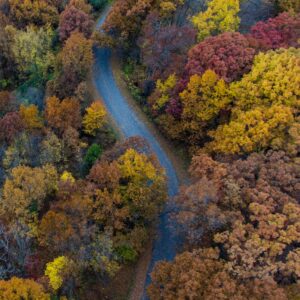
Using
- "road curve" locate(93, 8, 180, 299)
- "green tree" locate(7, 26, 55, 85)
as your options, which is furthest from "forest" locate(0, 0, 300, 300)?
"road curve" locate(93, 8, 180, 299)

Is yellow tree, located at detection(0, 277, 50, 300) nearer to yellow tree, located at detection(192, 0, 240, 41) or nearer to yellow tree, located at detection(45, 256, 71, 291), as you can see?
yellow tree, located at detection(45, 256, 71, 291)

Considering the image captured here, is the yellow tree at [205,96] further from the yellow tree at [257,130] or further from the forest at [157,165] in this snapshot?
the yellow tree at [257,130]

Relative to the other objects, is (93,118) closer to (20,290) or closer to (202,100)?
(202,100)

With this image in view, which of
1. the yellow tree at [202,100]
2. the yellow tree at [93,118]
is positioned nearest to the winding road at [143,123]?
the yellow tree at [93,118]

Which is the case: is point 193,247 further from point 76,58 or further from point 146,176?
point 76,58

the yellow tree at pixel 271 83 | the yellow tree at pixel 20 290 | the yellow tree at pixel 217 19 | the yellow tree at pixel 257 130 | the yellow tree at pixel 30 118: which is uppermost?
the yellow tree at pixel 30 118

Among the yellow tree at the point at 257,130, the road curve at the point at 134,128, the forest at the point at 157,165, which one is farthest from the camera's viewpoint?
the road curve at the point at 134,128

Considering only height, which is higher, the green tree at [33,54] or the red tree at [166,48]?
the green tree at [33,54]
